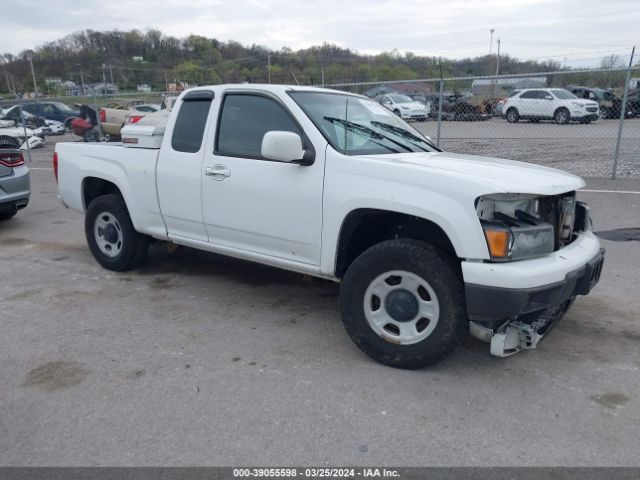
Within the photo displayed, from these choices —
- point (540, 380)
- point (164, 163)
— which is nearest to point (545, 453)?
point (540, 380)

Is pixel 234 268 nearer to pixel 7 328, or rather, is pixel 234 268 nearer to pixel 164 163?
pixel 164 163

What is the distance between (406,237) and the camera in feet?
12.0

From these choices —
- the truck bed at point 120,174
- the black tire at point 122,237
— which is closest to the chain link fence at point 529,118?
the truck bed at point 120,174

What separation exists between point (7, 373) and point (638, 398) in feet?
12.7

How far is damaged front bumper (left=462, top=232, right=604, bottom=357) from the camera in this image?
2.99 meters

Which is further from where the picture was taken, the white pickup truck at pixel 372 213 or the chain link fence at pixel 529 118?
the chain link fence at pixel 529 118

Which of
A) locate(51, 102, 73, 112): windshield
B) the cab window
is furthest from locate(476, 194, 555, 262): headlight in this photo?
locate(51, 102, 73, 112): windshield

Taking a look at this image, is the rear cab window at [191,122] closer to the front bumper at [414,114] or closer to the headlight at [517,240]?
the headlight at [517,240]

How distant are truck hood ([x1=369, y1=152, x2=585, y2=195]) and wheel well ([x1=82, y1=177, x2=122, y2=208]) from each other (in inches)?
126

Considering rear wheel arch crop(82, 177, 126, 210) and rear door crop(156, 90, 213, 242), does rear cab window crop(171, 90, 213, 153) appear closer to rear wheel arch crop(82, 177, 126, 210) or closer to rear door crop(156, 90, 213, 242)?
rear door crop(156, 90, 213, 242)

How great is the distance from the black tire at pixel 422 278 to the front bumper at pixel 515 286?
0.43 feet

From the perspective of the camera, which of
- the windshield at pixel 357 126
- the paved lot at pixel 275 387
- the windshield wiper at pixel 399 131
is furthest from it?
the windshield wiper at pixel 399 131

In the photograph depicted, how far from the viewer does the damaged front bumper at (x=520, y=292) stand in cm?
299

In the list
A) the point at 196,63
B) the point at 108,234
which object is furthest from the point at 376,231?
the point at 196,63
